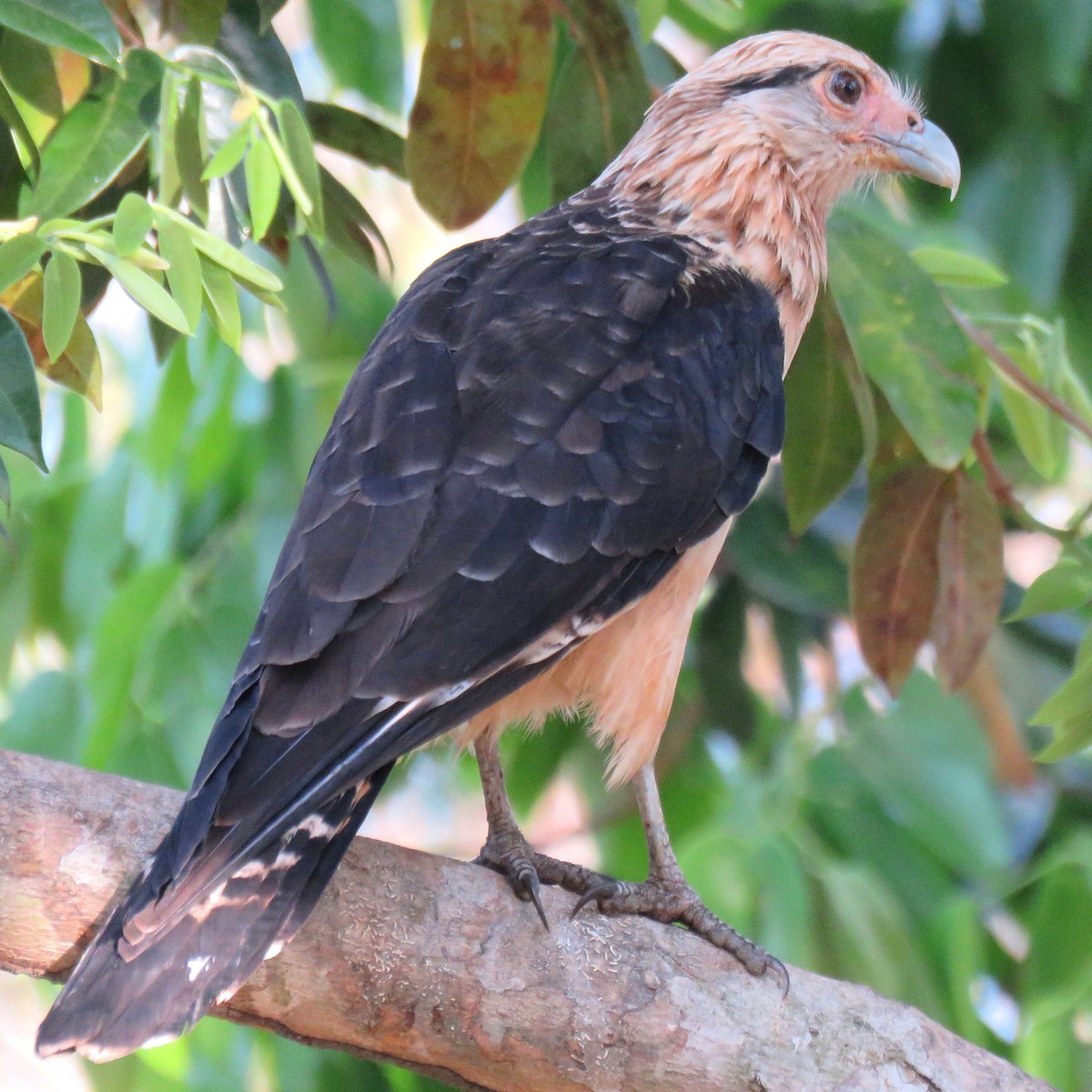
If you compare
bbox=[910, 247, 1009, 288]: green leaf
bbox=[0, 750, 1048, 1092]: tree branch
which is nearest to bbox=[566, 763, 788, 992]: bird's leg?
bbox=[0, 750, 1048, 1092]: tree branch

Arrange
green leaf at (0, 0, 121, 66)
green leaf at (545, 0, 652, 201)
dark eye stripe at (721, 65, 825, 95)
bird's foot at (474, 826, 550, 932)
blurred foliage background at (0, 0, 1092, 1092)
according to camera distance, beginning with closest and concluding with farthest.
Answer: green leaf at (0, 0, 121, 66) → blurred foliage background at (0, 0, 1092, 1092) → bird's foot at (474, 826, 550, 932) → green leaf at (545, 0, 652, 201) → dark eye stripe at (721, 65, 825, 95)

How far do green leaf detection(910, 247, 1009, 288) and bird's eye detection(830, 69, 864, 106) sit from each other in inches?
20.0

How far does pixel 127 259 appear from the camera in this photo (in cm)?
193

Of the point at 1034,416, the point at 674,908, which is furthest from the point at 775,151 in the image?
the point at 674,908

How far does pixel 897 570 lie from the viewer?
2912 millimetres

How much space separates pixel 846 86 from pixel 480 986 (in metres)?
2.11

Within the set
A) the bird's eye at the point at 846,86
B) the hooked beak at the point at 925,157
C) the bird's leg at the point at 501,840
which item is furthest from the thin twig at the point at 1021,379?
the bird's leg at the point at 501,840

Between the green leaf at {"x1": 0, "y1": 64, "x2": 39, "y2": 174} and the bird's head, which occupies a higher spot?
the green leaf at {"x1": 0, "y1": 64, "x2": 39, "y2": 174}

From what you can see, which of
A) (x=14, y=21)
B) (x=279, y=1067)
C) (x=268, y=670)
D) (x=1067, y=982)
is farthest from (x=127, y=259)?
(x=1067, y=982)

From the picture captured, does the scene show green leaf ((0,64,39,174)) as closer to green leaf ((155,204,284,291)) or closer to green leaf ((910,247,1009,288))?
green leaf ((155,204,284,291))

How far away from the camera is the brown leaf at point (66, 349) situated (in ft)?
7.07

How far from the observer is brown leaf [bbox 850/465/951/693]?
2.88 metres

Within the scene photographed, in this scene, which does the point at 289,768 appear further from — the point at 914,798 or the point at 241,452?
the point at 914,798

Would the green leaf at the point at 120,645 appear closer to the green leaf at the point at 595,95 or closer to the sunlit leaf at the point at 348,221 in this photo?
the sunlit leaf at the point at 348,221
